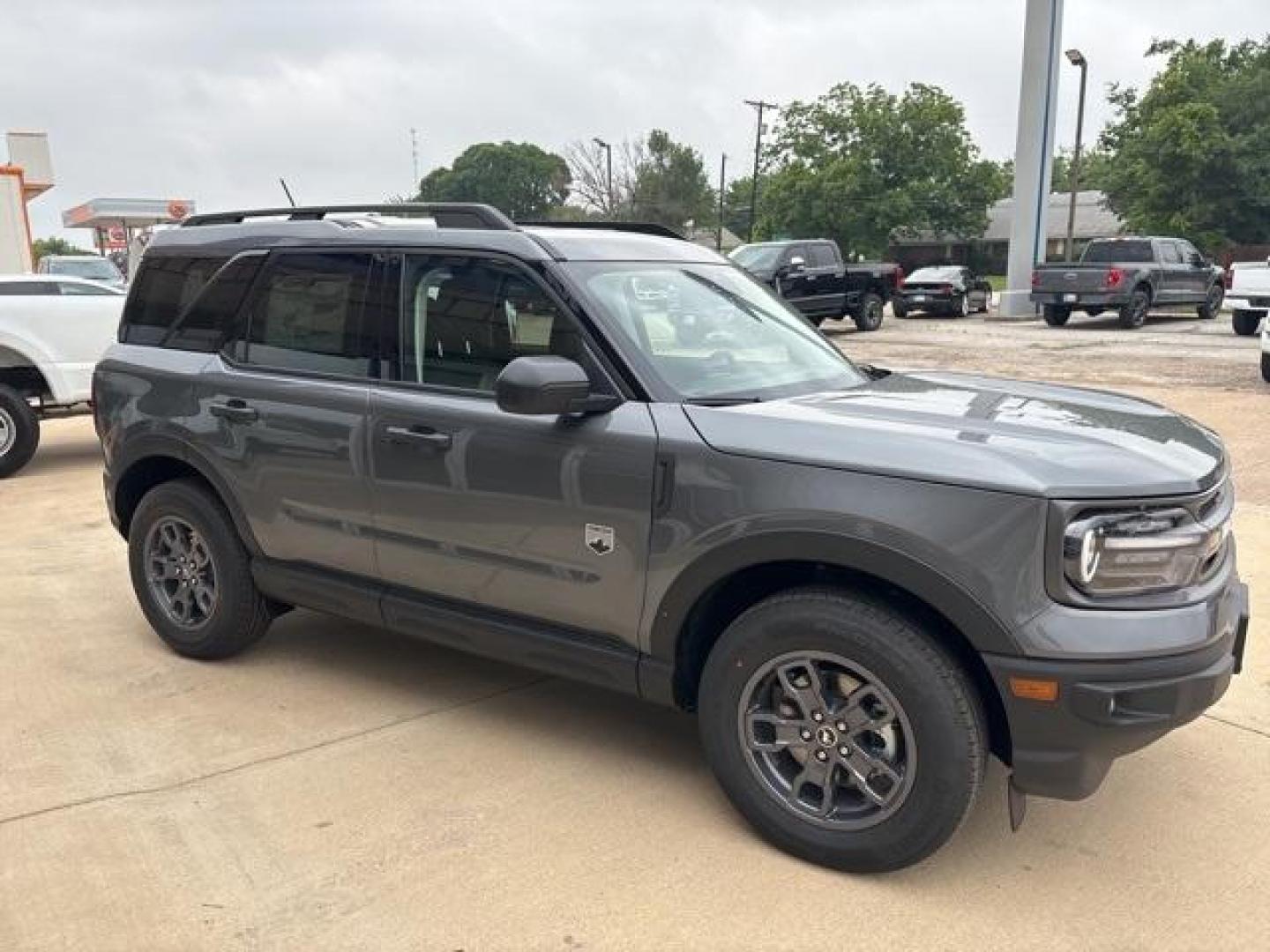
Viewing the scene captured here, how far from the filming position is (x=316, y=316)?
13.4 ft

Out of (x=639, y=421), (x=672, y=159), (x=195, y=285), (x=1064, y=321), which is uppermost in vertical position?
(x=672, y=159)

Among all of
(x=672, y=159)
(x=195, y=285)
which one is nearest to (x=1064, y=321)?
(x=195, y=285)

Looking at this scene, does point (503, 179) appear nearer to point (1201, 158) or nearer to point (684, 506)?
point (1201, 158)

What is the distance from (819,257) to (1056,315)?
19.9 feet

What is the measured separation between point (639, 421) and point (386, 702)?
173 cm

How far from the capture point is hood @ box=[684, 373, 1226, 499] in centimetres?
263

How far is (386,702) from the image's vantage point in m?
4.15

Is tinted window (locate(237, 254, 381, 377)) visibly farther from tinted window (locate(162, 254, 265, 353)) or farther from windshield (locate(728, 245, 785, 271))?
windshield (locate(728, 245, 785, 271))

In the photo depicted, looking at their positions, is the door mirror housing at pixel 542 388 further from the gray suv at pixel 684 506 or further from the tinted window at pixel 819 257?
the tinted window at pixel 819 257

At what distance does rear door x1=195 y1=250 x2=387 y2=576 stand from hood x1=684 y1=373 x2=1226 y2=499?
138 centimetres

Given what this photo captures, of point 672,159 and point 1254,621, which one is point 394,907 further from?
point 672,159

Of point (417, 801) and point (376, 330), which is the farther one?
point (376, 330)

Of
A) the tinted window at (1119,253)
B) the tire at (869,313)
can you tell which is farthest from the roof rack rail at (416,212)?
the tinted window at (1119,253)

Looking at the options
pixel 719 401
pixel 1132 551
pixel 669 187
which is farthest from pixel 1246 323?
pixel 669 187
